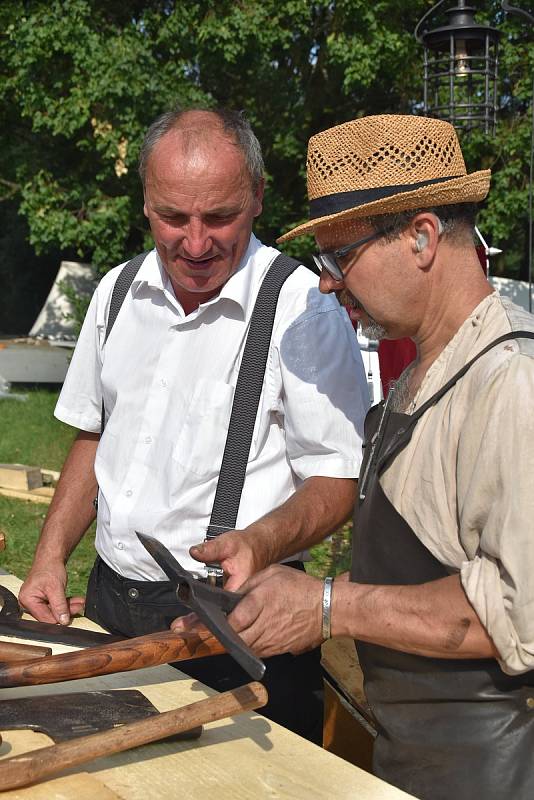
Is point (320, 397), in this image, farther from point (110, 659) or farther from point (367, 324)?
point (110, 659)

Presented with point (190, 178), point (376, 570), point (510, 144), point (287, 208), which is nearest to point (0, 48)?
point (287, 208)

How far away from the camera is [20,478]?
829 centimetres

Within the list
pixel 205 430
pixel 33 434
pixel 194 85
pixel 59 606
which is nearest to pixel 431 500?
pixel 205 430

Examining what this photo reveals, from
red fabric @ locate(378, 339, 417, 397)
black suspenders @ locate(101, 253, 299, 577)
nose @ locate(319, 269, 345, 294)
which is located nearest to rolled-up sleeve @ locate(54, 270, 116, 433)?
black suspenders @ locate(101, 253, 299, 577)

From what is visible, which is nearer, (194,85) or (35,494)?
(35,494)

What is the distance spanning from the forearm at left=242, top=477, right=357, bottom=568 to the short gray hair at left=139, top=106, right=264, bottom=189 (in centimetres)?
86

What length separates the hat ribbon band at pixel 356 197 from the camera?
5.85 ft

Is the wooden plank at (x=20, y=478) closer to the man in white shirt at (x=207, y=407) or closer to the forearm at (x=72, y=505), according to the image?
the forearm at (x=72, y=505)

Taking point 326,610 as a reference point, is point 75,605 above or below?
below

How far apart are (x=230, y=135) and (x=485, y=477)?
1.35 m

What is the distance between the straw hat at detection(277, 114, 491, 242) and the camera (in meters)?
1.78

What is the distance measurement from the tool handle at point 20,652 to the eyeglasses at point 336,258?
1.00 m

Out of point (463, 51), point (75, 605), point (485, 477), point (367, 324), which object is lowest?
point (75, 605)

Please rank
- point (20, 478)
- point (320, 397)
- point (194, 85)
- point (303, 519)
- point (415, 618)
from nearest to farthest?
point (415, 618) → point (303, 519) → point (320, 397) → point (20, 478) → point (194, 85)
